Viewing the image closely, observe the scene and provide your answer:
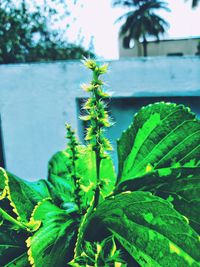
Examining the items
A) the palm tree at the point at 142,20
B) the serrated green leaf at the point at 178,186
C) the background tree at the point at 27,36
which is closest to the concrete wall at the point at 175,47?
the palm tree at the point at 142,20

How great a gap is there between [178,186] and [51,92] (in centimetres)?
412

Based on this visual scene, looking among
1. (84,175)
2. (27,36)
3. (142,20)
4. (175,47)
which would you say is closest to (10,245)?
(84,175)

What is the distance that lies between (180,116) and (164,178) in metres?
0.07

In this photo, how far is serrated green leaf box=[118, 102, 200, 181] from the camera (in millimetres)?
423

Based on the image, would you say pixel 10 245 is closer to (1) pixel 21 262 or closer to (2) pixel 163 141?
(1) pixel 21 262

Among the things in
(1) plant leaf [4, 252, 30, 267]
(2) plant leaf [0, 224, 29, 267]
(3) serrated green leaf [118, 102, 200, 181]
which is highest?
(3) serrated green leaf [118, 102, 200, 181]

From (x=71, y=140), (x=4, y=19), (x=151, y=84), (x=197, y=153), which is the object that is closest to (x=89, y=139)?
(x=71, y=140)

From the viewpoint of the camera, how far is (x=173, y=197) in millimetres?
410

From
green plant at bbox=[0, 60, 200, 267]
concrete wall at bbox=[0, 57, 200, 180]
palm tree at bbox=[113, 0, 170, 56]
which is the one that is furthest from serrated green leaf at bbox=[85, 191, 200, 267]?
palm tree at bbox=[113, 0, 170, 56]

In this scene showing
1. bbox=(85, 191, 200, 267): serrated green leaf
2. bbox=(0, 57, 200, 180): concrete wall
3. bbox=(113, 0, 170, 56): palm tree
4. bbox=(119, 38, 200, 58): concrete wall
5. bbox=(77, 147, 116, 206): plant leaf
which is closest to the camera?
bbox=(85, 191, 200, 267): serrated green leaf

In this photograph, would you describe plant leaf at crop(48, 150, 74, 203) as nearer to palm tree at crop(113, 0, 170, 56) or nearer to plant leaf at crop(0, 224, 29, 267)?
plant leaf at crop(0, 224, 29, 267)

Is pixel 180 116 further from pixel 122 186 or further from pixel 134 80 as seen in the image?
pixel 134 80

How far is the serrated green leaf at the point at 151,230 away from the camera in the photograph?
331mm

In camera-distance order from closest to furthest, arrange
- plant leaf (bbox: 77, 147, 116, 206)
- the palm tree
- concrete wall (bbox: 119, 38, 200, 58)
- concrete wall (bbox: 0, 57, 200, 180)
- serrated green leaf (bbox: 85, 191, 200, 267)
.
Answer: serrated green leaf (bbox: 85, 191, 200, 267), plant leaf (bbox: 77, 147, 116, 206), concrete wall (bbox: 0, 57, 200, 180), concrete wall (bbox: 119, 38, 200, 58), the palm tree
